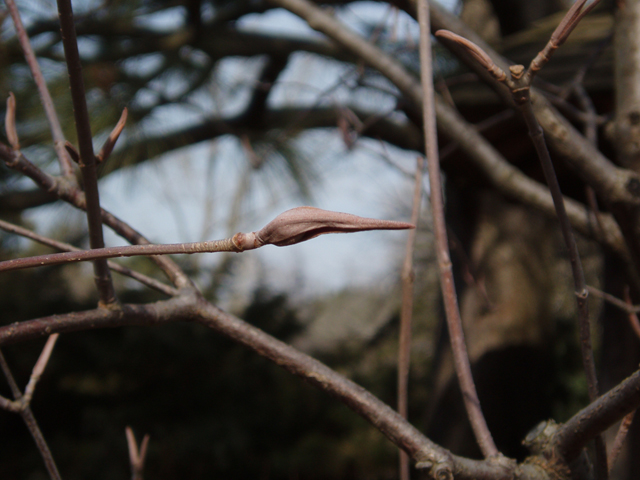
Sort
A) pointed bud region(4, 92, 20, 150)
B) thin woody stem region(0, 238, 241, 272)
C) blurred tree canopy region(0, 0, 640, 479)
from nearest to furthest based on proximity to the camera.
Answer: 1. thin woody stem region(0, 238, 241, 272)
2. pointed bud region(4, 92, 20, 150)
3. blurred tree canopy region(0, 0, 640, 479)

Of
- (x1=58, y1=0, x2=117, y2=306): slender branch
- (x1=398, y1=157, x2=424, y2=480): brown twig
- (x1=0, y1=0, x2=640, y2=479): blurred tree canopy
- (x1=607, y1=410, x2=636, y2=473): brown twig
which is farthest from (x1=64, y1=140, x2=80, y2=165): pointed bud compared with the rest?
(x1=0, y1=0, x2=640, y2=479): blurred tree canopy

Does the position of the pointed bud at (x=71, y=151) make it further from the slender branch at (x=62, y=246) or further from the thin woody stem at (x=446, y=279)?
the thin woody stem at (x=446, y=279)

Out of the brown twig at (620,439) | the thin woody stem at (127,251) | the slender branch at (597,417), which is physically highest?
the thin woody stem at (127,251)

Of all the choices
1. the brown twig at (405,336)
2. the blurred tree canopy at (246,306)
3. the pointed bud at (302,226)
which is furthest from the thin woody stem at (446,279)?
the blurred tree canopy at (246,306)

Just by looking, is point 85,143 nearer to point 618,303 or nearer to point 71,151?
Result: point 71,151

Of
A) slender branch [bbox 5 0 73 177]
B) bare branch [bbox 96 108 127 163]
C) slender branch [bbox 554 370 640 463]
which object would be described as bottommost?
slender branch [bbox 554 370 640 463]

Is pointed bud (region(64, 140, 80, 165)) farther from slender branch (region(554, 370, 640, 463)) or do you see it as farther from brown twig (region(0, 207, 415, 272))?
slender branch (region(554, 370, 640, 463))
